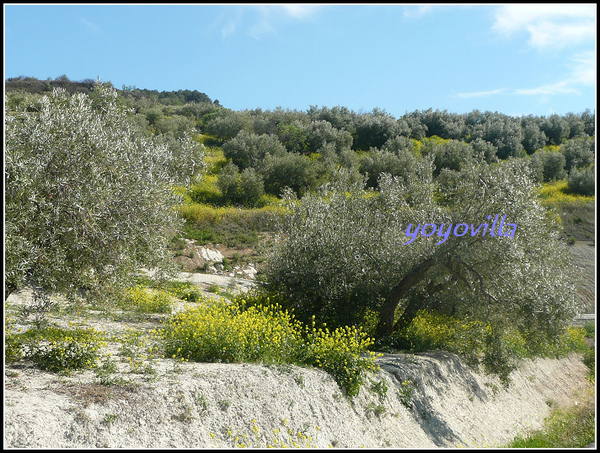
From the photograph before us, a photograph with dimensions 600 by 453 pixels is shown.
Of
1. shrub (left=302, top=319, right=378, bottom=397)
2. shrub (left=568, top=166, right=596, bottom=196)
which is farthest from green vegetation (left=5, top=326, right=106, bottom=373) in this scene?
shrub (left=568, top=166, right=596, bottom=196)

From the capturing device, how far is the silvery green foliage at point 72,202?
6.25m

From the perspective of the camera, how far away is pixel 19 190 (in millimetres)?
6137

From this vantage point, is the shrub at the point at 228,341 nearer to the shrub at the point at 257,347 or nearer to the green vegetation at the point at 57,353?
the shrub at the point at 257,347

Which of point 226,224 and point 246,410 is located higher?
point 226,224

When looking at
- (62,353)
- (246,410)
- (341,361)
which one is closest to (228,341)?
(246,410)

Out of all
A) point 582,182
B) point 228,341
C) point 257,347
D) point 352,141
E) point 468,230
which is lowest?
point 257,347

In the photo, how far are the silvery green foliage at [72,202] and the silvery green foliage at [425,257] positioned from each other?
6054 mm

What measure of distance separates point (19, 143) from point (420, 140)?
161 feet

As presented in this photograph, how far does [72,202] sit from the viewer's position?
256 inches

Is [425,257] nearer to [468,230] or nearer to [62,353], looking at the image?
[468,230]

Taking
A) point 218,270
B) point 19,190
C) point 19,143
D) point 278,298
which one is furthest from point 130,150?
point 218,270

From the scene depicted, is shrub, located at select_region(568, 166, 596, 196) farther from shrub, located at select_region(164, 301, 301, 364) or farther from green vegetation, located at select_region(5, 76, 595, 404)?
shrub, located at select_region(164, 301, 301, 364)

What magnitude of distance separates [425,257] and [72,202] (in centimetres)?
864

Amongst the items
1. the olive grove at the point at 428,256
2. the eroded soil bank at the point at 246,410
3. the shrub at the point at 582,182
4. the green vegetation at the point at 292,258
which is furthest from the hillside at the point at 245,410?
the shrub at the point at 582,182
